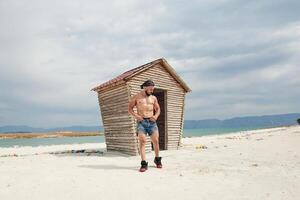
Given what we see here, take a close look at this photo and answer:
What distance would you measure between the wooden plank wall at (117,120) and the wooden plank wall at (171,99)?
5.26 feet

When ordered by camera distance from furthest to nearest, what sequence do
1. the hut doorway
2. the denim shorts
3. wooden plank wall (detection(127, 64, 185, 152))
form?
the hut doorway → wooden plank wall (detection(127, 64, 185, 152)) → the denim shorts

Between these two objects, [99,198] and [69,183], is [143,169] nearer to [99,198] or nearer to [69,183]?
[69,183]

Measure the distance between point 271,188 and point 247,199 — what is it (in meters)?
1.10

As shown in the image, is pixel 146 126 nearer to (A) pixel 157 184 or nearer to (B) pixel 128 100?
(A) pixel 157 184

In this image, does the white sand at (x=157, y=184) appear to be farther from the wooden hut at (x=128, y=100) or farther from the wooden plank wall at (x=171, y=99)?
the wooden plank wall at (x=171, y=99)

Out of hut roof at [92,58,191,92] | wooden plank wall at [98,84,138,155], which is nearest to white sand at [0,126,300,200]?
wooden plank wall at [98,84,138,155]

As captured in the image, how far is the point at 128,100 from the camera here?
1377cm

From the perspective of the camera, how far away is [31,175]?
7.98 m

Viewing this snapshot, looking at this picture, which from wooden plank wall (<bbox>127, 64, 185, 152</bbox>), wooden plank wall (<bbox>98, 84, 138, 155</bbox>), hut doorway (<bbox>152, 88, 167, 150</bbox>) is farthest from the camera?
hut doorway (<bbox>152, 88, 167, 150</bbox>)

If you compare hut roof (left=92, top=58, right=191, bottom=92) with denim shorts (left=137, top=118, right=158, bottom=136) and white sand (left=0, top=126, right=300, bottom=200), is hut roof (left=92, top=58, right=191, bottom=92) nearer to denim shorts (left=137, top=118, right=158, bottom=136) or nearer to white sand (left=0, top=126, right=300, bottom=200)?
denim shorts (left=137, top=118, right=158, bottom=136)

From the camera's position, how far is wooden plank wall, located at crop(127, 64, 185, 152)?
15.4 m

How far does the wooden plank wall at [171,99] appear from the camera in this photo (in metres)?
15.4

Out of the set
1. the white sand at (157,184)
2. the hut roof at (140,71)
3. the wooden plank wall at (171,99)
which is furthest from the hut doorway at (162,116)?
the white sand at (157,184)

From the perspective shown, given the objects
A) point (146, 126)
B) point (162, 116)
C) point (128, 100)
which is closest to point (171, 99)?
point (162, 116)
